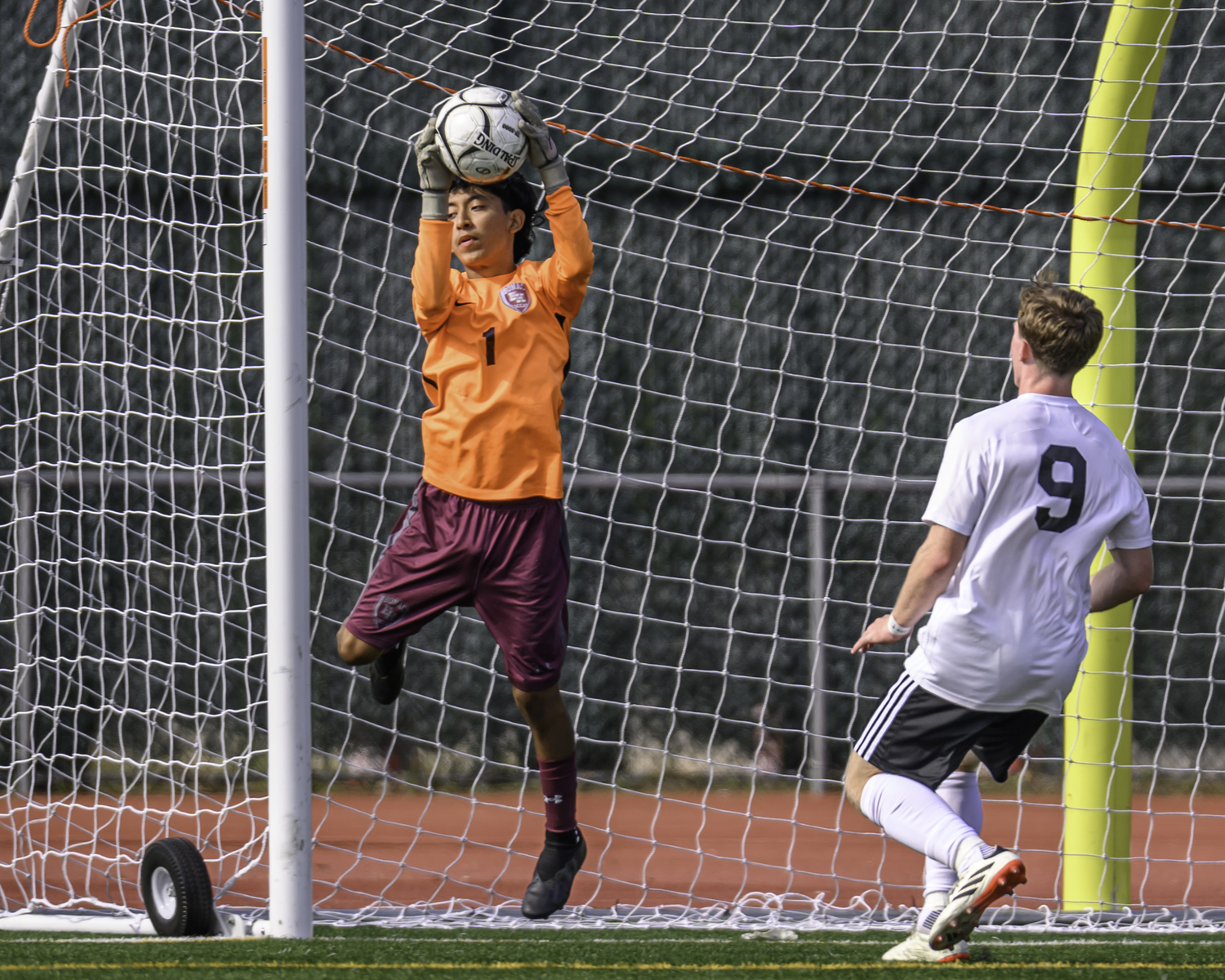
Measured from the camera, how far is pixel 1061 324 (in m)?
2.69

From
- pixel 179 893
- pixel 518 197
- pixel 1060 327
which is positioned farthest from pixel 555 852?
pixel 1060 327

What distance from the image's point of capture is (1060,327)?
2693 millimetres

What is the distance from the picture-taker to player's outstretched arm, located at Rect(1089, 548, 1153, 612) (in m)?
2.81

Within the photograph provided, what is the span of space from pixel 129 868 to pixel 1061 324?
353 centimetres

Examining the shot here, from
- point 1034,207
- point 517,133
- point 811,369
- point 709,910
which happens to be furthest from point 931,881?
point 1034,207

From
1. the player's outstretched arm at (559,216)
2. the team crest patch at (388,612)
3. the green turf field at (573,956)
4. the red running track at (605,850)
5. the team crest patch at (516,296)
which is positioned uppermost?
the player's outstretched arm at (559,216)

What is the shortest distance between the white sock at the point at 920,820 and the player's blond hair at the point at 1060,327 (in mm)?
889

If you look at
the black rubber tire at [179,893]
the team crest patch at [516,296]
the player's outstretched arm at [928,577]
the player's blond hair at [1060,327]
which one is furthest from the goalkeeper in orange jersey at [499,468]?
the player's blond hair at [1060,327]

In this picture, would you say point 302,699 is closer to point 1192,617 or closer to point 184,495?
point 184,495

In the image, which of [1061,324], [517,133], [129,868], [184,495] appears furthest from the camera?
[184,495]

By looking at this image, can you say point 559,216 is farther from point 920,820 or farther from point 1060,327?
point 920,820

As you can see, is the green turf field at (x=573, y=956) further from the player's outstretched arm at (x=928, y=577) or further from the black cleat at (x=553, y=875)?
the player's outstretched arm at (x=928, y=577)

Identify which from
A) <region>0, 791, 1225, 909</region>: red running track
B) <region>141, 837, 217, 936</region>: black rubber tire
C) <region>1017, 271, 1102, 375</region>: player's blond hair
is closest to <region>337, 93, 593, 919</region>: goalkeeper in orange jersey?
<region>141, 837, 217, 936</region>: black rubber tire

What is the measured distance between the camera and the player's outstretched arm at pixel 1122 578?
9.21ft
